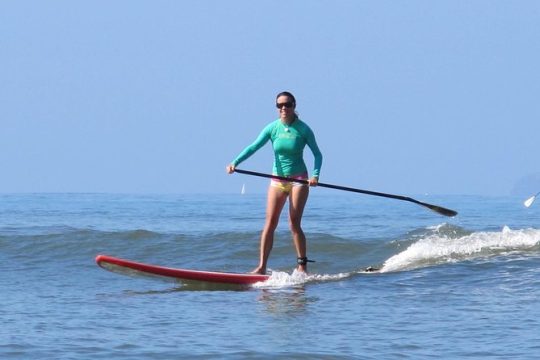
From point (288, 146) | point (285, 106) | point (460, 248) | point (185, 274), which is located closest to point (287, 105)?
point (285, 106)

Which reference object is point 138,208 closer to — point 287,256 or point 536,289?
point 287,256

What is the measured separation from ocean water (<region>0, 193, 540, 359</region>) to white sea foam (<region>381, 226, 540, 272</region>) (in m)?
0.02

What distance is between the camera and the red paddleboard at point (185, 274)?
33.3 feet

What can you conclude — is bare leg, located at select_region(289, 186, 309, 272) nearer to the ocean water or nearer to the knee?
the knee

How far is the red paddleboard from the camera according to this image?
400 inches

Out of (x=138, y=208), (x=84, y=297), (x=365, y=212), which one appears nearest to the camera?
(x=84, y=297)

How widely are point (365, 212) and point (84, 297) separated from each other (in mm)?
12631

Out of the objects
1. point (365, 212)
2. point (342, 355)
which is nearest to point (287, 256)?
point (342, 355)

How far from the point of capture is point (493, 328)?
7562 millimetres

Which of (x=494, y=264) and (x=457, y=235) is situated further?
(x=457, y=235)

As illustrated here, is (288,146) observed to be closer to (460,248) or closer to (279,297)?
(279,297)

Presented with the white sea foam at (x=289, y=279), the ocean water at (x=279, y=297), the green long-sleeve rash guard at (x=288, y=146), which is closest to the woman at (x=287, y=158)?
the green long-sleeve rash guard at (x=288, y=146)

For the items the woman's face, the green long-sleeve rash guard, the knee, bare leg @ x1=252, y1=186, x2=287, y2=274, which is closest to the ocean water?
bare leg @ x1=252, y1=186, x2=287, y2=274

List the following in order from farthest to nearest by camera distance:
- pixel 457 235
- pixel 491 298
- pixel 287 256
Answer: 1. pixel 457 235
2. pixel 287 256
3. pixel 491 298
